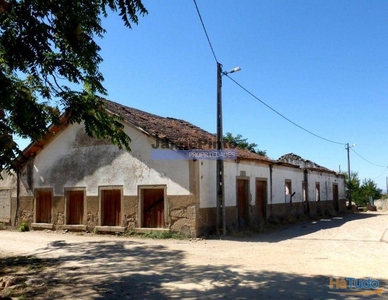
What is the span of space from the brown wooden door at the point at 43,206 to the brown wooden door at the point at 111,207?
3.28m

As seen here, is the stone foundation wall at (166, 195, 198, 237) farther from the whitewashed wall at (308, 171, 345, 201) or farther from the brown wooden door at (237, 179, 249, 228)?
the whitewashed wall at (308, 171, 345, 201)

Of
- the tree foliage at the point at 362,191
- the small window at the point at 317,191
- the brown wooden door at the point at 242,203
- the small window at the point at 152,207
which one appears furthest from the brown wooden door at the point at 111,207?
the tree foliage at the point at 362,191

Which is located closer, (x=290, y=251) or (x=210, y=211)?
(x=290, y=251)

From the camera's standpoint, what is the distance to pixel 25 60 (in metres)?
5.54

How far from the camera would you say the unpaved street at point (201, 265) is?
6.13 m

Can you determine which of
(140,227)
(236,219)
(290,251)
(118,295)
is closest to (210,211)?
(236,219)

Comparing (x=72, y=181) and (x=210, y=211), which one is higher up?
(x=72, y=181)

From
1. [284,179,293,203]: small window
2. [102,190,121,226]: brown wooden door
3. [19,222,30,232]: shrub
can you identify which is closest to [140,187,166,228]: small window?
[102,190,121,226]: brown wooden door

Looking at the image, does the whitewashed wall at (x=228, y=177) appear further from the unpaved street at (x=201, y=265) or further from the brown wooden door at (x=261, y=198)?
the unpaved street at (x=201, y=265)

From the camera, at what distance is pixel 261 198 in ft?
55.3

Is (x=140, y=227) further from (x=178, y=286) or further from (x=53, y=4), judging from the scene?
(x=53, y=4)

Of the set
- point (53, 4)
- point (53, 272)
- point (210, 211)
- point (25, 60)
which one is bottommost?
point (53, 272)

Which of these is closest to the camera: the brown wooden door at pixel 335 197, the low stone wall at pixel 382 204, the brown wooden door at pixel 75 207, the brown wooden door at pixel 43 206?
the brown wooden door at pixel 75 207

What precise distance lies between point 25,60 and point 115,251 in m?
6.47
